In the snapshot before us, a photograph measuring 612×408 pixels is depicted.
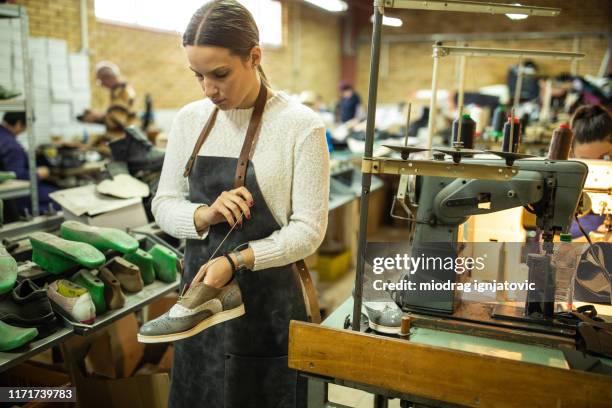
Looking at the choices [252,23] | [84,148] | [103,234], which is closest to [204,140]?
[252,23]

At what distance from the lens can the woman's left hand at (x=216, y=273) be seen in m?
1.25

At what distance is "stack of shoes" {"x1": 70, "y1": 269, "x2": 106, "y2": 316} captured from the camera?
1699 millimetres

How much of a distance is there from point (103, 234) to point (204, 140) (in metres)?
0.68

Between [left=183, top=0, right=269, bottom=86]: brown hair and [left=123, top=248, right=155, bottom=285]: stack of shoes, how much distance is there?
948 mm

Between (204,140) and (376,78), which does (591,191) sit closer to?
(376,78)

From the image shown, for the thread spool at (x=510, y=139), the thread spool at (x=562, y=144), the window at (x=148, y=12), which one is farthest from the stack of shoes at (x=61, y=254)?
the window at (x=148, y=12)

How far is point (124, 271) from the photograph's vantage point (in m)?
1.87

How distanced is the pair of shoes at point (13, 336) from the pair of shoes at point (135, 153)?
1285 mm

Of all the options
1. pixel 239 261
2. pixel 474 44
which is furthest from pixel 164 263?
pixel 474 44

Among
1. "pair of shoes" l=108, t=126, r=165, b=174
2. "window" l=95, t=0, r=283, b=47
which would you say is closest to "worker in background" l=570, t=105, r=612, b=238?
"pair of shoes" l=108, t=126, r=165, b=174

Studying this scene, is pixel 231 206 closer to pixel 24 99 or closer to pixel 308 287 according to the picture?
pixel 308 287

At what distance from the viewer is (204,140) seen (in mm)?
1413

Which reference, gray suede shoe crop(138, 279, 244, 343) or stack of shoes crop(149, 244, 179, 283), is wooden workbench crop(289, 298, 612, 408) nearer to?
gray suede shoe crop(138, 279, 244, 343)

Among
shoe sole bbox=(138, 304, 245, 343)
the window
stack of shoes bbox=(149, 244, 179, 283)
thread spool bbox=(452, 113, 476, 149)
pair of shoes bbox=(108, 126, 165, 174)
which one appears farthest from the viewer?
the window
